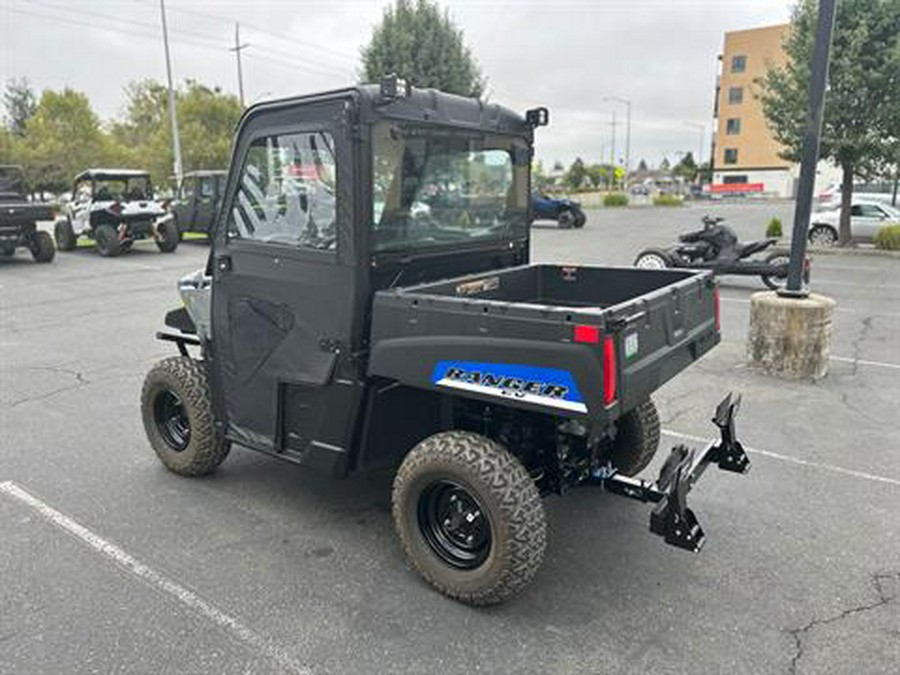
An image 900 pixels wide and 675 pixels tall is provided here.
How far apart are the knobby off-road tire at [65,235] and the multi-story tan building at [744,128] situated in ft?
204

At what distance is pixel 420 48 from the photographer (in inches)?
995

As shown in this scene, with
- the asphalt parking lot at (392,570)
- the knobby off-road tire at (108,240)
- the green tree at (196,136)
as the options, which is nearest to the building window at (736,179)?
the green tree at (196,136)

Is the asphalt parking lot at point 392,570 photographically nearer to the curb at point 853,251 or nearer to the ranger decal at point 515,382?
the ranger decal at point 515,382

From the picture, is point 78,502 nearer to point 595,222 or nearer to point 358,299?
point 358,299

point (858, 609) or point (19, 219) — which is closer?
point (858, 609)

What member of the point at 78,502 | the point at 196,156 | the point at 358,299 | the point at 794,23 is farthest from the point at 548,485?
the point at 196,156

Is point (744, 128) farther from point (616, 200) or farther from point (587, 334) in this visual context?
point (587, 334)

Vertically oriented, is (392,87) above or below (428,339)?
above

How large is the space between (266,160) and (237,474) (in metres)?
2.08

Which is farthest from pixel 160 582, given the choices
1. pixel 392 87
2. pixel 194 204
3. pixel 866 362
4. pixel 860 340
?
pixel 194 204

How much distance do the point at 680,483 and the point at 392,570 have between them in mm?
1429

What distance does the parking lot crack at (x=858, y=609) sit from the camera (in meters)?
2.71

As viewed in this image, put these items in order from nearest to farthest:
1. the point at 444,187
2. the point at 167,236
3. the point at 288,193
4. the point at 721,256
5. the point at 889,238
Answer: the point at 288,193, the point at 444,187, the point at 721,256, the point at 889,238, the point at 167,236

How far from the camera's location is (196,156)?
37125 mm
